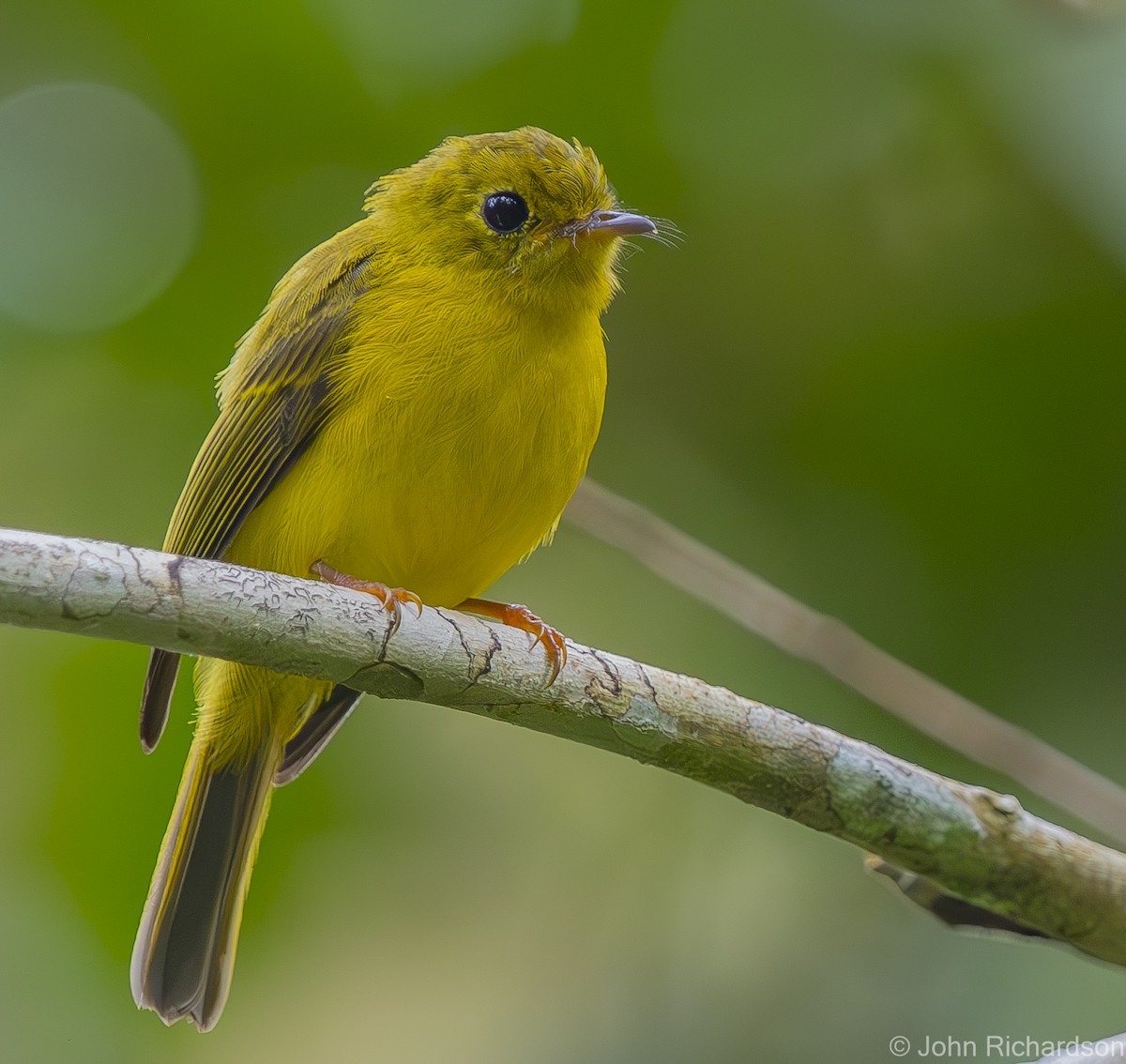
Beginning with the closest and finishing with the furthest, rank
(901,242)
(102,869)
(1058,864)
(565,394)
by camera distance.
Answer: (1058,864) < (565,394) < (102,869) < (901,242)

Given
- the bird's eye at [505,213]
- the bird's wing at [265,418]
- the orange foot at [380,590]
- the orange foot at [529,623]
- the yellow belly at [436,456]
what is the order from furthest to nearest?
1. the bird's eye at [505,213]
2. the bird's wing at [265,418]
3. the yellow belly at [436,456]
4. the orange foot at [529,623]
5. the orange foot at [380,590]

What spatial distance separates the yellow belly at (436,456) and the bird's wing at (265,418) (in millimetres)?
60

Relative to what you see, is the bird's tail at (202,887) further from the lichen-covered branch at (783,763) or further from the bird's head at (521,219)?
the bird's head at (521,219)

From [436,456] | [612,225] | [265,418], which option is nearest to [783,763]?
[436,456]

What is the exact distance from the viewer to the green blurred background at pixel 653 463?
3576 mm

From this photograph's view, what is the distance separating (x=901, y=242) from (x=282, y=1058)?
301cm

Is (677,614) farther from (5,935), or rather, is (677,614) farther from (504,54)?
(5,935)

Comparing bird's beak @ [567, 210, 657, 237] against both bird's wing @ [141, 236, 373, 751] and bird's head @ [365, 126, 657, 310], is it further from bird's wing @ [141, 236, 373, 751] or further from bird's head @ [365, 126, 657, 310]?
bird's wing @ [141, 236, 373, 751]

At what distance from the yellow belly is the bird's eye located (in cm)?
32

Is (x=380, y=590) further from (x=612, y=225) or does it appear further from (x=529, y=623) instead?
(x=612, y=225)

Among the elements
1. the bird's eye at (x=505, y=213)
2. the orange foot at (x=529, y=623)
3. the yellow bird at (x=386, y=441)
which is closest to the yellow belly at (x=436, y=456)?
the yellow bird at (x=386, y=441)

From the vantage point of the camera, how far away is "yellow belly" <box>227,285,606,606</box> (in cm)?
313

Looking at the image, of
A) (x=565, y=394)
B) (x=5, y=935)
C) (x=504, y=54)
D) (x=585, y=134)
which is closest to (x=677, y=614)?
(x=565, y=394)

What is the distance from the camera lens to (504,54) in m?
3.97
